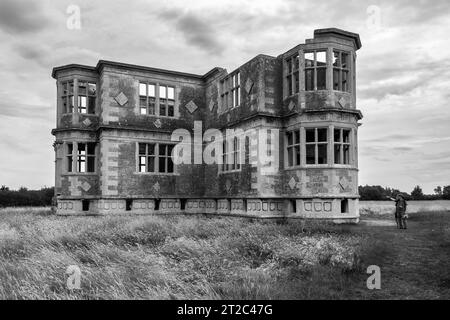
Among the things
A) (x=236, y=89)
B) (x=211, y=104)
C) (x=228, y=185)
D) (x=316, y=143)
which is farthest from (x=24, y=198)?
(x=316, y=143)

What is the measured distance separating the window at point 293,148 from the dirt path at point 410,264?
4940 mm

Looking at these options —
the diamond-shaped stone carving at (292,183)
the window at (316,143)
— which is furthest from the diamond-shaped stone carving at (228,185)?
the window at (316,143)

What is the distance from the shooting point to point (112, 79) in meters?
22.0

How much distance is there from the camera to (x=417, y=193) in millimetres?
62281

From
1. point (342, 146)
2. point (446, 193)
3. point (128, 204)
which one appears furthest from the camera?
point (446, 193)

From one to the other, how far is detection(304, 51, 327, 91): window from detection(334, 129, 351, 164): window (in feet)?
7.35

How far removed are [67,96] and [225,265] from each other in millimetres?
17543

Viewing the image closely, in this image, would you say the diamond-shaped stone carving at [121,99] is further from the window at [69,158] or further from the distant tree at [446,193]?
the distant tree at [446,193]

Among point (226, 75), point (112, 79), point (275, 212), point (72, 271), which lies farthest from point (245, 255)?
point (112, 79)

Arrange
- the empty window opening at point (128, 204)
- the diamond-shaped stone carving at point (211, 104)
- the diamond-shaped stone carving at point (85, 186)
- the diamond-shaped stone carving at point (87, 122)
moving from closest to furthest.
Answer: the empty window opening at point (128, 204)
the diamond-shaped stone carving at point (85, 186)
the diamond-shaped stone carving at point (87, 122)
the diamond-shaped stone carving at point (211, 104)

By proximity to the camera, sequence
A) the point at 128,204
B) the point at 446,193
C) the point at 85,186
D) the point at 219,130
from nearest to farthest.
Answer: the point at 219,130
the point at 128,204
the point at 85,186
the point at 446,193

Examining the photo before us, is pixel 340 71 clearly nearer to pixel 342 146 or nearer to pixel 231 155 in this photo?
pixel 342 146

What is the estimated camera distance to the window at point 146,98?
75.0 ft

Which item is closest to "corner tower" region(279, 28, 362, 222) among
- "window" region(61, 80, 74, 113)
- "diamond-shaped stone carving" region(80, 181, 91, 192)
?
"diamond-shaped stone carving" region(80, 181, 91, 192)
